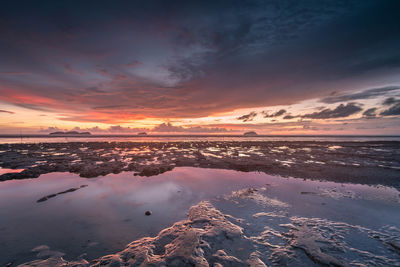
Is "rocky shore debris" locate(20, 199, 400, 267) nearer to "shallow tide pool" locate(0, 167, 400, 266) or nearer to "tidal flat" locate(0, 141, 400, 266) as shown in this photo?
"tidal flat" locate(0, 141, 400, 266)

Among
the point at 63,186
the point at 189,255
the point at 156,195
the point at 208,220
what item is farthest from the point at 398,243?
the point at 63,186

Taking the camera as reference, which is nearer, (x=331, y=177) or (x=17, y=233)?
(x=17, y=233)

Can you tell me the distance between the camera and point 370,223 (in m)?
6.89

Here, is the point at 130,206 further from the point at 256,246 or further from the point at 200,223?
the point at 256,246

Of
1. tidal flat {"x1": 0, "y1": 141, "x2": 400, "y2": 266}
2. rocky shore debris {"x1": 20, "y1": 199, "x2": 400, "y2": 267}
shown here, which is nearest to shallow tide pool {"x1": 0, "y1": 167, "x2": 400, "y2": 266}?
tidal flat {"x1": 0, "y1": 141, "x2": 400, "y2": 266}

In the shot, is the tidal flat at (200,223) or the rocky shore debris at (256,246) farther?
the tidal flat at (200,223)

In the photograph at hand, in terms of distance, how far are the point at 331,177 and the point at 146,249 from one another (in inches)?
655

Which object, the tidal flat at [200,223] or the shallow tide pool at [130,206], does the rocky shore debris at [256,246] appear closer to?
the tidal flat at [200,223]

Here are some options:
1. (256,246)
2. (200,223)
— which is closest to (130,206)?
(200,223)

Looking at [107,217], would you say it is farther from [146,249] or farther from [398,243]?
[398,243]

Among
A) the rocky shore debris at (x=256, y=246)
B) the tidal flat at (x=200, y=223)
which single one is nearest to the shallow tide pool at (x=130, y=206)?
the tidal flat at (x=200, y=223)

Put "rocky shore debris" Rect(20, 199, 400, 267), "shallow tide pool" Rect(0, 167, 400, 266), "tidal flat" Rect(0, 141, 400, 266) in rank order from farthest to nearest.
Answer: "shallow tide pool" Rect(0, 167, 400, 266) < "tidal flat" Rect(0, 141, 400, 266) < "rocky shore debris" Rect(20, 199, 400, 267)

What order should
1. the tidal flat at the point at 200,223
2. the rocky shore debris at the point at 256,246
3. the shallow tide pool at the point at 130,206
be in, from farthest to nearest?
the shallow tide pool at the point at 130,206, the tidal flat at the point at 200,223, the rocky shore debris at the point at 256,246

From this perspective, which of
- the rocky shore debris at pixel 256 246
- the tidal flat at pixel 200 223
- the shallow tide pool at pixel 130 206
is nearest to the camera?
the rocky shore debris at pixel 256 246
